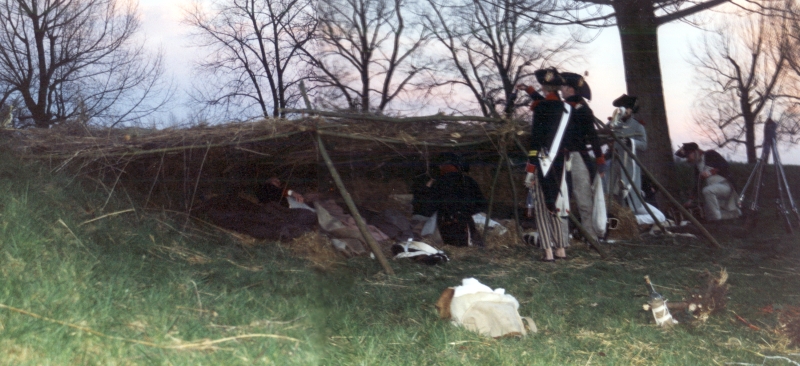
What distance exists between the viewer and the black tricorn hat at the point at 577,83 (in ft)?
24.7

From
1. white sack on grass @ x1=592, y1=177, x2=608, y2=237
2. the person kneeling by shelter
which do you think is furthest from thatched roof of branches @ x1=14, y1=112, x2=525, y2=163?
the person kneeling by shelter

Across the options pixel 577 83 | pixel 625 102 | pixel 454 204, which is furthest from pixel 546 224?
pixel 625 102

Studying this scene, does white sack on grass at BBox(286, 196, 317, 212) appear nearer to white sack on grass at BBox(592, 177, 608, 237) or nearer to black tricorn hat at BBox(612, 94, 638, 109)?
white sack on grass at BBox(592, 177, 608, 237)

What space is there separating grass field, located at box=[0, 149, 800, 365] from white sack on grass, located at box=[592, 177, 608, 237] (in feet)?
3.29

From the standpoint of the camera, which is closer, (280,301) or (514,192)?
(280,301)

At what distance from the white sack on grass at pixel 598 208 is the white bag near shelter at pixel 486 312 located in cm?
407

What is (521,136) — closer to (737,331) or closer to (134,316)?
(737,331)

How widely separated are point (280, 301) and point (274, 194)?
4526 mm

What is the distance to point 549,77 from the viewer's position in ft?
23.3

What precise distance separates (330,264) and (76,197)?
2.38 metres

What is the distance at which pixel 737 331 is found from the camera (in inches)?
184

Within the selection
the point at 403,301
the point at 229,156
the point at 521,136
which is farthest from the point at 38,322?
the point at 521,136

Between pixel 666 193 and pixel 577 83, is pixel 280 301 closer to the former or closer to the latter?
pixel 577 83

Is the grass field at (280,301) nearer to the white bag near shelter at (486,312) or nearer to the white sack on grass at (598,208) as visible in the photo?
the white bag near shelter at (486,312)
